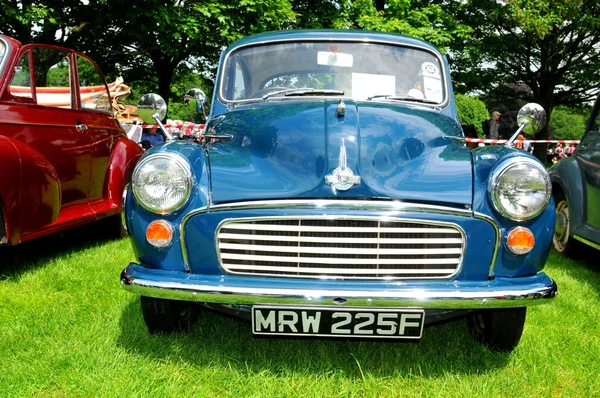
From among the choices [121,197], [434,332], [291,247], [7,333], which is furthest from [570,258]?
[7,333]

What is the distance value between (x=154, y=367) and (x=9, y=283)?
69.5 inches

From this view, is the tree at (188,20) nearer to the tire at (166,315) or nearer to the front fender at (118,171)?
the front fender at (118,171)

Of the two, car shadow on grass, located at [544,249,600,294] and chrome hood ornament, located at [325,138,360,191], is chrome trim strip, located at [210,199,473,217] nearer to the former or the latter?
chrome hood ornament, located at [325,138,360,191]

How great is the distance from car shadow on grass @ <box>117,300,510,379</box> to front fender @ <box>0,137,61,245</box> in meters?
1.14

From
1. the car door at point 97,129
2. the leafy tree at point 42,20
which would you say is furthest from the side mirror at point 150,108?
the leafy tree at point 42,20

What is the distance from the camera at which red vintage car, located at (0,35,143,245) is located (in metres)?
3.58

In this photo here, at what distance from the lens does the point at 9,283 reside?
3.74 m

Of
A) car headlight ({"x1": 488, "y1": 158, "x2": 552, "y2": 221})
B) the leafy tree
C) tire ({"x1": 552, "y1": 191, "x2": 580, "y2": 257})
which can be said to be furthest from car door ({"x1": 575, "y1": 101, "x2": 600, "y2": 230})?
the leafy tree

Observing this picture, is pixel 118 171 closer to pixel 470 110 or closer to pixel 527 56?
pixel 470 110

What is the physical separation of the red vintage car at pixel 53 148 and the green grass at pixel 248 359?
0.61 metres

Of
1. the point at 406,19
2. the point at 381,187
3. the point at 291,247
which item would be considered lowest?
the point at 291,247

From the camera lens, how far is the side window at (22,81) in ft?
12.5

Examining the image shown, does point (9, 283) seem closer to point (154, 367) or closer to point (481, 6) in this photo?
point (154, 367)

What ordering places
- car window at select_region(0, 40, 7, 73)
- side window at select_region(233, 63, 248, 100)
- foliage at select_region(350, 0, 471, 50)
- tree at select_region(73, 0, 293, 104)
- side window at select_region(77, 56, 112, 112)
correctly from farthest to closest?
foliage at select_region(350, 0, 471, 50) < tree at select_region(73, 0, 293, 104) < side window at select_region(77, 56, 112, 112) < car window at select_region(0, 40, 7, 73) < side window at select_region(233, 63, 248, 100)
